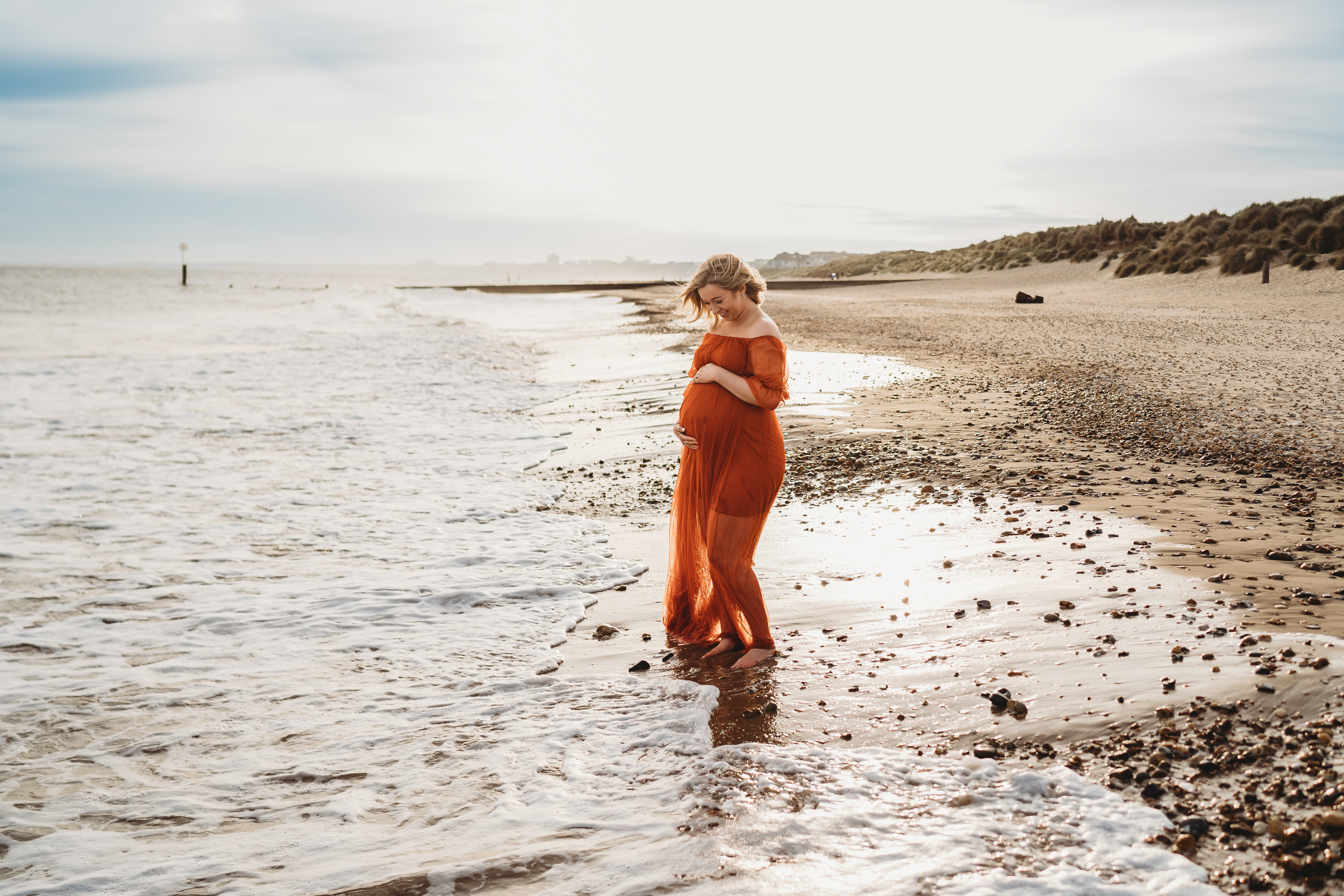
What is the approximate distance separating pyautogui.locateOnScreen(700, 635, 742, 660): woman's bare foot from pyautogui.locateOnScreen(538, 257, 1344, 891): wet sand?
0.13 metres

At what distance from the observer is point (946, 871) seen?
2906 millimetres

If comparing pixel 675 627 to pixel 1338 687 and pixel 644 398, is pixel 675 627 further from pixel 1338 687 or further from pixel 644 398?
pixel 644 398

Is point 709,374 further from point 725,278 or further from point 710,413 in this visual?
point 725,278

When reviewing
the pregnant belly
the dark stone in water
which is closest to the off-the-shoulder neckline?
the pregnant belly

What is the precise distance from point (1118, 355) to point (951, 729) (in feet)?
41.2

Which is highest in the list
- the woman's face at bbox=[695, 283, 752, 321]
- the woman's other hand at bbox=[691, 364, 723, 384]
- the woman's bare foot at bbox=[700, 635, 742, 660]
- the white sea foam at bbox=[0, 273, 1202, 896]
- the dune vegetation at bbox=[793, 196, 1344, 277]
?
the dune vegetation at bbox=[793, 196, 1344, 277]

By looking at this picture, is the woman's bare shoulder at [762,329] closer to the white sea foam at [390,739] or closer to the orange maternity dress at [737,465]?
the orange maternity dress at [737,465]

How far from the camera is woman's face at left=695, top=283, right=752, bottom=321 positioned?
14.4ft

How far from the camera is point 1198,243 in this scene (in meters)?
31.1

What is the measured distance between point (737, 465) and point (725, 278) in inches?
37.9

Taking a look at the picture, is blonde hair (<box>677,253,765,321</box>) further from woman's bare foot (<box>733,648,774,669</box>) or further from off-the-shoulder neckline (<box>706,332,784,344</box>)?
woman's bare foot (<box>733,648,774,669</box>)

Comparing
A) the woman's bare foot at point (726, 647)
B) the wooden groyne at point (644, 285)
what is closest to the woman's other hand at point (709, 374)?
the woman's bare foot at point (726, 647)

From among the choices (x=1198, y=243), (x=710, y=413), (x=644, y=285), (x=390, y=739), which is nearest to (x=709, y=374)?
(x=710, y=413)

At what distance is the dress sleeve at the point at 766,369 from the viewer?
4.43 metres
